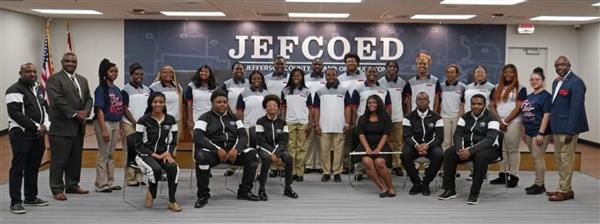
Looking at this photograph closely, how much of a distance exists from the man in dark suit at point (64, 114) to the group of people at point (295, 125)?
10 millimetres

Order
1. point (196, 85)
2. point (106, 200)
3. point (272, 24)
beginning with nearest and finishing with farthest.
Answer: point (106, 200) < point (196, 85) < point (272, 24)

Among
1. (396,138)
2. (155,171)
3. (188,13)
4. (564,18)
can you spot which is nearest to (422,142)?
(396,138)

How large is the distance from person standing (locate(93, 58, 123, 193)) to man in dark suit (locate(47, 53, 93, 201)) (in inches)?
5.7

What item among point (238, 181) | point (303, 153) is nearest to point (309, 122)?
point (303, 153)

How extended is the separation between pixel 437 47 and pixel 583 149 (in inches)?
142

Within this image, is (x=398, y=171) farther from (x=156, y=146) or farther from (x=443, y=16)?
(x=443, y=16)

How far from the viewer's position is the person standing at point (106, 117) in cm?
599

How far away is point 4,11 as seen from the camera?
1106 centimetres

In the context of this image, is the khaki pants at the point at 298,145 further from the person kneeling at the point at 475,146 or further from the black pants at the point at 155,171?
the black pants at the point at 155,171

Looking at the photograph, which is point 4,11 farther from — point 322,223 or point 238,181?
point 322,223

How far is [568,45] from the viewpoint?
1285 cm

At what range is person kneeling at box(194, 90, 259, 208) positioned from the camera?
5.73 meters

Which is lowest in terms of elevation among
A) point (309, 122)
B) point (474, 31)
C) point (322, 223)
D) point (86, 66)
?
point (322, 223)


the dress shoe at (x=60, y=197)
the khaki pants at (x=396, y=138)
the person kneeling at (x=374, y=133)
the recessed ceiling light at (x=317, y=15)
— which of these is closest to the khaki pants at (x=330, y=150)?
the person kneeling at (x=374, y=133)
